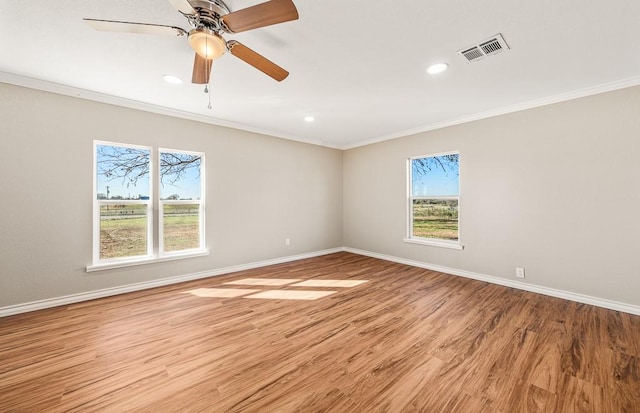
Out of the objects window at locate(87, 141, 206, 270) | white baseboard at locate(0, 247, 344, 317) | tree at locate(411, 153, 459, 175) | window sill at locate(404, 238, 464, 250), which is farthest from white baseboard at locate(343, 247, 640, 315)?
window at locate(87, 141, 206, 270)

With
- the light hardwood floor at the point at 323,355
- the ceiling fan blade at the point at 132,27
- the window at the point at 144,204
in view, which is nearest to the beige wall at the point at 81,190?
the window at the point at 144,204

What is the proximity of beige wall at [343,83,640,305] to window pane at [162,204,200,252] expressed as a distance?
154 inches

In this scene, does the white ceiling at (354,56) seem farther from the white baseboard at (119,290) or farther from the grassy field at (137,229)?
the white baseboard at (119,290)

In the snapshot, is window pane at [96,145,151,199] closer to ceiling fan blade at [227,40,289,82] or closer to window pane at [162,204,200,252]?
window pane at [162,204,200,252]

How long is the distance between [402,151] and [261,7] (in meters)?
3.93

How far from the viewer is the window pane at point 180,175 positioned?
3713mm

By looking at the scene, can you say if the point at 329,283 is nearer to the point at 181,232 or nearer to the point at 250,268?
the point at 250,268

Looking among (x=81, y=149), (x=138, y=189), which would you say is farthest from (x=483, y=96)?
(x=81, y=149)

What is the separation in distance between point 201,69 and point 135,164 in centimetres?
217

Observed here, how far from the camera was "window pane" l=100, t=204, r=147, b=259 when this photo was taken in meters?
3.26

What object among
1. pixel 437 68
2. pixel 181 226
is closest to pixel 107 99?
pixel 181 226

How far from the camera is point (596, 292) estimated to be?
2902 mm

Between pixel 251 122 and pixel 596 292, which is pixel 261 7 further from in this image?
pixel 596 292

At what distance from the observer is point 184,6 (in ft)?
5.00
